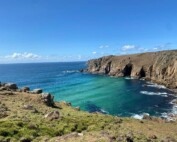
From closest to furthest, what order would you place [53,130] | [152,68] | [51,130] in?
1. [51,130]
2. [53,130]
3. [152,68]

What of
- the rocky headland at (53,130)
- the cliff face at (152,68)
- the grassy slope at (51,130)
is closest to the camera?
the rocky headland at (53,130)

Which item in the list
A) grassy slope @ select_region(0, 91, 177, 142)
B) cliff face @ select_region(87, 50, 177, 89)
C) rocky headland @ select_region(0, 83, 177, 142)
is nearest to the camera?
rocky headland @ select_region(0, 83, 177, 142)

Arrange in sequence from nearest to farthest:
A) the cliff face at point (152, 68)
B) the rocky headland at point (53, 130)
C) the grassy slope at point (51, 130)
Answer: the rocky headland at point (53, 130), the grassy slope at point (51, 130), the cliff face at point (152, 68)

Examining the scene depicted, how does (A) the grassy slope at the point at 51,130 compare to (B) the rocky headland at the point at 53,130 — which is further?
(A) the grassy slope at the point at 51,130

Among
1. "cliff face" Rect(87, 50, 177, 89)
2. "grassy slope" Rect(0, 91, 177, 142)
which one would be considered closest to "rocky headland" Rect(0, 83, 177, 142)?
"grassy slope" Rect(0, 91, 177, 142)

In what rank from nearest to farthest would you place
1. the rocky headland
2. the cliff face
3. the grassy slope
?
the rocky headland < the grassy slope < the cliff face

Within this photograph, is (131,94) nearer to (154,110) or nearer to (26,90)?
(154,110)

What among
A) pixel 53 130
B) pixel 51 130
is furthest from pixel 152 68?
pixel 51 130

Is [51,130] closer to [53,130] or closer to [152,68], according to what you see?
[53,130]

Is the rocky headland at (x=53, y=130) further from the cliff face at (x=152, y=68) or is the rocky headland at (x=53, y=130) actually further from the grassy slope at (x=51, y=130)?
the cliff face at (x=152, y=68)

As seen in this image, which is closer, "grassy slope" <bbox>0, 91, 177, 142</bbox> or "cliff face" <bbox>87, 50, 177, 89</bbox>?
"grassy slope" <bbox>0, 91, 177, 142</bbox>

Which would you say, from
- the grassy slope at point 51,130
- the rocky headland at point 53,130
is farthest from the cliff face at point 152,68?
the grassy slope at point 51,130

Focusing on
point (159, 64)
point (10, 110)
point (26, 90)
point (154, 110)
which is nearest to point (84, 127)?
→ point (10, 110)

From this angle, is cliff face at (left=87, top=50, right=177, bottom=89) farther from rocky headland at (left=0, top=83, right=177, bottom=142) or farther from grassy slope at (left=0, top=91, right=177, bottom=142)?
grassy slope at (left=0, top=91, right=177, bottom=142)
